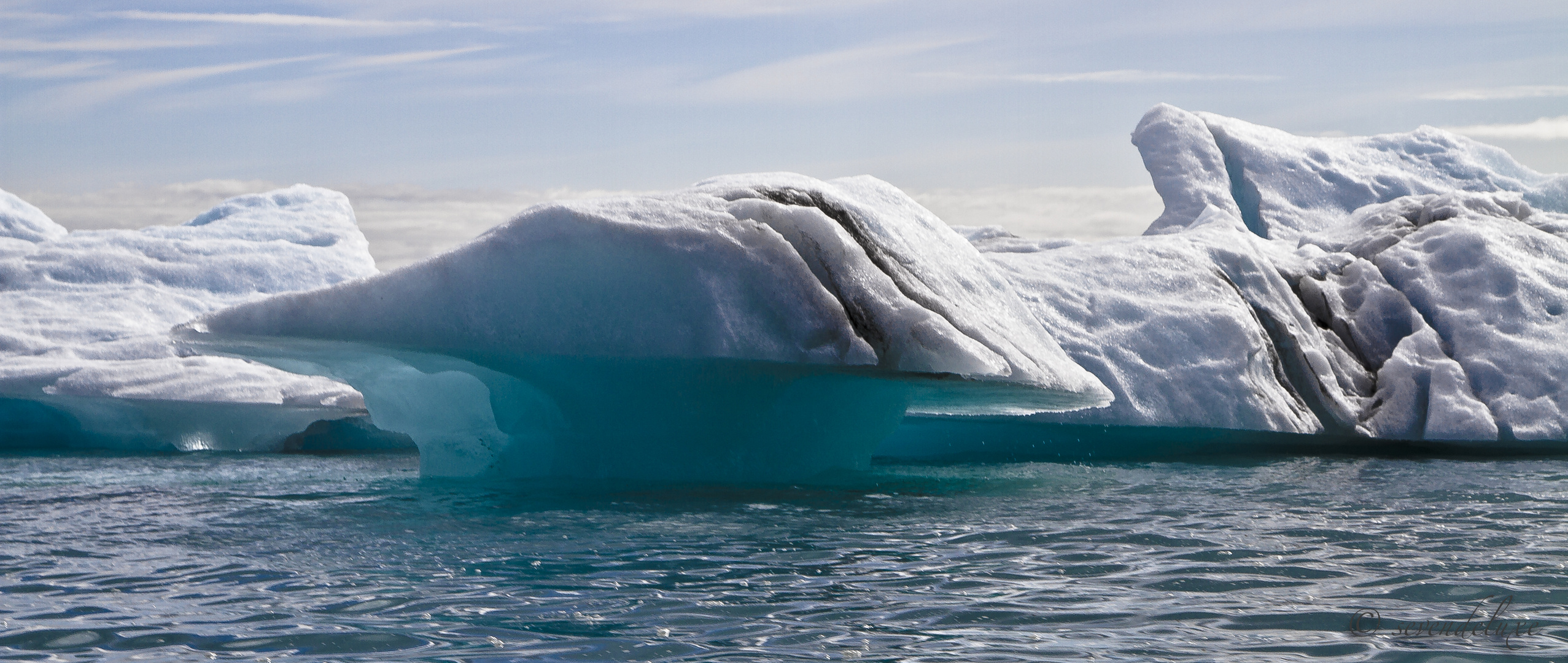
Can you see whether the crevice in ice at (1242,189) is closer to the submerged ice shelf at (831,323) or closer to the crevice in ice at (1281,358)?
the submerged ice shelf at (831,323)

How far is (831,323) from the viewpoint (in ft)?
22.6

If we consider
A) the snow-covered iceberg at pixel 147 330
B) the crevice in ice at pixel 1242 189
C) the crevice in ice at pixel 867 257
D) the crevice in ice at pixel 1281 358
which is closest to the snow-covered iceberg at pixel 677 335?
the crevice in ice at pixel 867 257

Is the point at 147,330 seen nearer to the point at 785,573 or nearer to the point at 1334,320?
the point at 785,573

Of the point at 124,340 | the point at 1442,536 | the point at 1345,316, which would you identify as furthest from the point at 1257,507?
the point at 124,340

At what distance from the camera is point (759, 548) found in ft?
17.3

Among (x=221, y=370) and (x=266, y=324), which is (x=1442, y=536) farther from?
(x=221, y=370)

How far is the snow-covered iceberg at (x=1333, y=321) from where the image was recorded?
36.1 feet

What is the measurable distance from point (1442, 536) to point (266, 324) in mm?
5998

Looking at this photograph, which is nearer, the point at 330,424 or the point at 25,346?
the point at 25,346

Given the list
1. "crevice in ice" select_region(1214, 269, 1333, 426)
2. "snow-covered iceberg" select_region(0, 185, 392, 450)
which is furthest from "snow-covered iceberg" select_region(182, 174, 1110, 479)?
"snow-covered iceberg" select_region(0, 185, 392, 450)

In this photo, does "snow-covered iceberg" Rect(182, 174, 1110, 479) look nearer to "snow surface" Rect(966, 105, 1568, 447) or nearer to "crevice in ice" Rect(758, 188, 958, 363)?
"crevice in ice" Rect(758, 188, 958, 363)

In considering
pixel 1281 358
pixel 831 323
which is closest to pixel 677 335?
pixel 831 323

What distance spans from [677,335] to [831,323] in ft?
2.85

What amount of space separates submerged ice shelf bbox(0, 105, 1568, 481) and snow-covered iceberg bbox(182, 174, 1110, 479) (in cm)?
2
